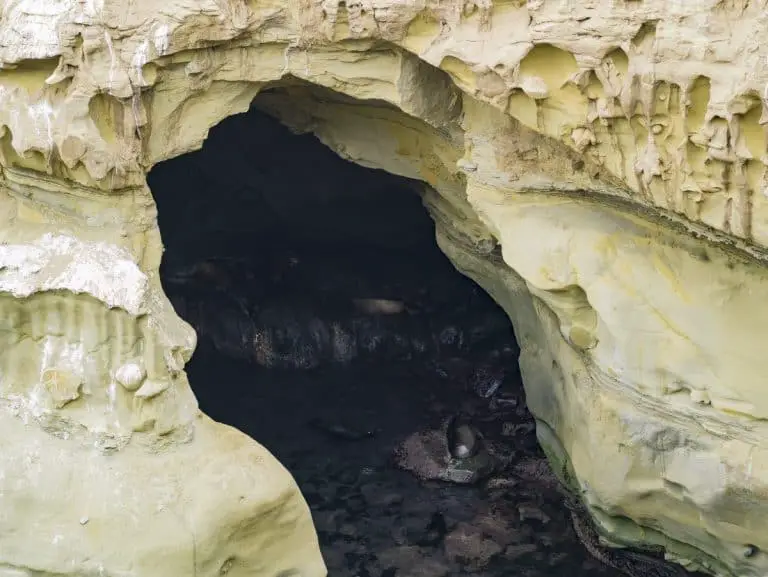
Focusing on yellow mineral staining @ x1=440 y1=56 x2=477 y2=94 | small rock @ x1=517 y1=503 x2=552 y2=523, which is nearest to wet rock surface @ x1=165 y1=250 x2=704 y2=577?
small rock @ x1=517 y1=503 x2=552 y2=523

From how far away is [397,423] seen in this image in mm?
9914

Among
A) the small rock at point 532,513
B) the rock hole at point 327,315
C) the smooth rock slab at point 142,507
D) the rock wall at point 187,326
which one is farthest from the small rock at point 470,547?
the smooth rock slab at point 142,507

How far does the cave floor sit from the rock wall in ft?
3.21

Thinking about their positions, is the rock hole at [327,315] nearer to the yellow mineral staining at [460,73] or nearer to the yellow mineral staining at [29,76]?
the yellow mineral staining at [460,73]

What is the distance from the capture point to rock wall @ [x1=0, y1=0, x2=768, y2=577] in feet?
22.2

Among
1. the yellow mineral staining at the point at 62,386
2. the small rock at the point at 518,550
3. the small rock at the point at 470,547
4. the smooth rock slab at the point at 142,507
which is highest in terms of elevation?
the yellow mineral staining at the point at 62,386

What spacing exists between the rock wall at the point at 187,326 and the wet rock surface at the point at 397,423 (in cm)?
110

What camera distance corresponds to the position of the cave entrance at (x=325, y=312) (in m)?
9.85

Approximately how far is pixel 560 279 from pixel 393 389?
337 centimetres

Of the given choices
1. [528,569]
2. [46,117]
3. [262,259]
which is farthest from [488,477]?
[46,117]

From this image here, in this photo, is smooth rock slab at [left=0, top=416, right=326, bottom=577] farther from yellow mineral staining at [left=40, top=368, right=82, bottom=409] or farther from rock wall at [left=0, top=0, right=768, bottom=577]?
yellow mineral staining at [left=40, top=368, right=82, bottom=409]

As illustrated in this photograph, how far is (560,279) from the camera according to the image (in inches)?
290

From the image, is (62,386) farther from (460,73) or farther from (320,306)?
(320,306)

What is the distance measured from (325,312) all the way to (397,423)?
1.51m
